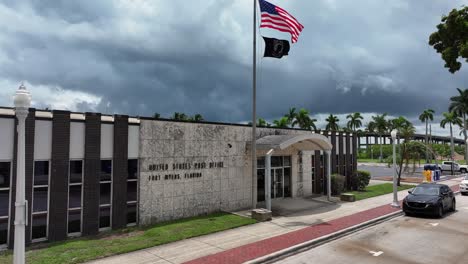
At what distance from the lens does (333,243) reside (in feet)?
42.0

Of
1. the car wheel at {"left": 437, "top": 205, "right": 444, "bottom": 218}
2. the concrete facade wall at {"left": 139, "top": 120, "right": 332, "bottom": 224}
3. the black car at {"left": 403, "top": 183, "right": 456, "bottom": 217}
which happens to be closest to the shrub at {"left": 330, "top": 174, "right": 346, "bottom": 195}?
the black car at {"left": 403, "top": 183, "right": 456, "bottom": 217}

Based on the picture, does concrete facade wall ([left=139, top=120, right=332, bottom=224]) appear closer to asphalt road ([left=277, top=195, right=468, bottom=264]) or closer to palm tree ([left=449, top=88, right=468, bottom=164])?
asphalt road ([left=277, top=195, right=468, bottom=264])

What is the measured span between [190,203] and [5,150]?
8.08 metres

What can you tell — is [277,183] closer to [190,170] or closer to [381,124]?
[190,170]

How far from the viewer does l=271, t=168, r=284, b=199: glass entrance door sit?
69.9ft

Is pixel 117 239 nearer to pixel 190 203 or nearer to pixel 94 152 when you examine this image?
pixel 94 152

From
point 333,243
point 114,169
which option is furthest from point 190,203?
point 333,243

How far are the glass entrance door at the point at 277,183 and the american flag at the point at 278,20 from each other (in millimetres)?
8762

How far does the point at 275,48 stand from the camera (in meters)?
16.2

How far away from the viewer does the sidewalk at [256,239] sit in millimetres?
10531

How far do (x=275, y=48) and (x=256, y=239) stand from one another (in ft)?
29.6

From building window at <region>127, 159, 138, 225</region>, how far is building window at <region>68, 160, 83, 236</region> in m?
1.97

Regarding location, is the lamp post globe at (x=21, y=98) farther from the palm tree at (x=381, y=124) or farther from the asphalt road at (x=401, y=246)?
the palm tree at (x=381, y=124)

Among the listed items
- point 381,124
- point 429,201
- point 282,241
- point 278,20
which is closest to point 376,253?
point 282,241
